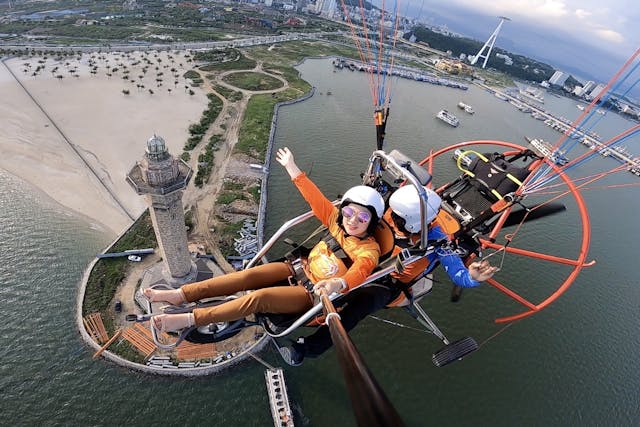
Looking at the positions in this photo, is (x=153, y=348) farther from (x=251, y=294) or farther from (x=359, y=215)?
(x=359, y=215)

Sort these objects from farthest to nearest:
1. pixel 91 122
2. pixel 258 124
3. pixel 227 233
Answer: pixel 258 124 → pixel 91 122 → pixel 227 233

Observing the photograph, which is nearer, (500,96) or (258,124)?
(258,124)

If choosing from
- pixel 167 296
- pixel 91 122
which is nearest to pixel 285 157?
pixel 167 296

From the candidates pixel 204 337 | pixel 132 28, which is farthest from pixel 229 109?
pixel 132 28

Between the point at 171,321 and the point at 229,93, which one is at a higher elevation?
the point at 171,321

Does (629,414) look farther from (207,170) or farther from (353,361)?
(207,170)

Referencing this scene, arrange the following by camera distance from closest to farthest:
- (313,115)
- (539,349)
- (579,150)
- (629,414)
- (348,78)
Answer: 1. (629,414)
2. (539,349)
3. (313,115)
4. (579,150)
5. (348,78)
